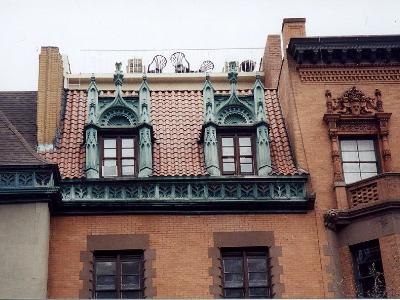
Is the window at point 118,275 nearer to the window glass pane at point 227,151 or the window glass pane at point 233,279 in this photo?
the window glass pane at point 233,279

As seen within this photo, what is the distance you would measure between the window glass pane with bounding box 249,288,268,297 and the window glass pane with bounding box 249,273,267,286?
14 centimetres

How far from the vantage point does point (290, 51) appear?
26.0 m

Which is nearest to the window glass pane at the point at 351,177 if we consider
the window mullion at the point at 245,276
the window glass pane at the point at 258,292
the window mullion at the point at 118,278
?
the window mullion at the point at 245,276

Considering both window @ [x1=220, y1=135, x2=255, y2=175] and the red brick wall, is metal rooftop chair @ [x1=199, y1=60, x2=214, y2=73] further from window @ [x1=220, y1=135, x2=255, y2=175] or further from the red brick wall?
window @ [x1=220, y1=135, x2=255, y2=175]

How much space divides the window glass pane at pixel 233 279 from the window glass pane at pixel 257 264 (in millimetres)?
354

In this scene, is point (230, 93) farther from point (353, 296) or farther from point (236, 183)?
point (353, 296)

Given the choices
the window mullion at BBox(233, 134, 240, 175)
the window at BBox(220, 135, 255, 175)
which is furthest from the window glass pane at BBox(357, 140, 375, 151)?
the window mullion at BBox(233, 134, 240, 175)

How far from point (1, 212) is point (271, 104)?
9.36 m

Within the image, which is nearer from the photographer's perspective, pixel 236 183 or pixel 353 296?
pixel 353 296

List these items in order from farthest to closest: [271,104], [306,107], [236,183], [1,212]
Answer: [271,104], [306,107], [236,183], [1,212]

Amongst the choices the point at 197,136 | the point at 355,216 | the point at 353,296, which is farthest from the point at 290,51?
the point at 353,296

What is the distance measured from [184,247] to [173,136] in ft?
13.7

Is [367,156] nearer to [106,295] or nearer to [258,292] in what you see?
[258,292]

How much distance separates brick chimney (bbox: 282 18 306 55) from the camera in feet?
88.5
